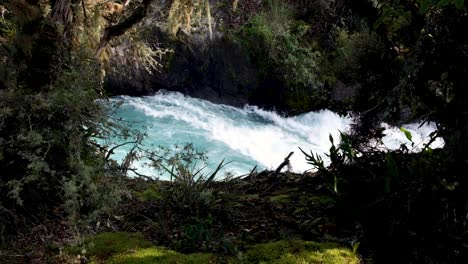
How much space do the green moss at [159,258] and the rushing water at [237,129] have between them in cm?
666

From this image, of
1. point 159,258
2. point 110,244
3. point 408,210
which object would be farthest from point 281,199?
point 110,244

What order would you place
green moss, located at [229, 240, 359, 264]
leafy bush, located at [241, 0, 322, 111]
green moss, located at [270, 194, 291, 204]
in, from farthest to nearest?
1. leafy bush, located at [241, 0, 322, 111]
2. green moss, located at [270, 194, 291, 204]
3. green moss, located at [229, 240, 359, 264]

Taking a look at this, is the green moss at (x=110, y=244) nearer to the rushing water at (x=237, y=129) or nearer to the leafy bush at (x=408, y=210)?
the leafy bush at (x=408, y=210)

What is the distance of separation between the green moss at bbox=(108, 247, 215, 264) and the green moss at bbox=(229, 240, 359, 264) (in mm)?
202

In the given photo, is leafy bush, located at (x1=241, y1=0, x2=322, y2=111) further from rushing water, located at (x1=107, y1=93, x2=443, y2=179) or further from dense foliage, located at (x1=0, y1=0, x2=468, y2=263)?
dense foliage, located at (x1=0, y1=0, x2=468, y2=263)

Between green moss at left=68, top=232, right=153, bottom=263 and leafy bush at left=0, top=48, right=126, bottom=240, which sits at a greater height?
leafy bush at left=0, top=48, right=126, bottom=240

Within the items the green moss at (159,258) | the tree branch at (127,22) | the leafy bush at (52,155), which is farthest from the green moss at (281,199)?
the tree branch at (127,22)

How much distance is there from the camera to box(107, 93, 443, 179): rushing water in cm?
1059

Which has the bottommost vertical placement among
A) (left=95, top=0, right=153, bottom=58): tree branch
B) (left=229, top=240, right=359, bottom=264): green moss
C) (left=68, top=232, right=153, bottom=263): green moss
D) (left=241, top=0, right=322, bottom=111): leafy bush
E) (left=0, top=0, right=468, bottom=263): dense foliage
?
(left=68, top=232, right=153, bottom=263): green moss

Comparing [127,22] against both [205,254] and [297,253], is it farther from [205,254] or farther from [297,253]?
[297,253]

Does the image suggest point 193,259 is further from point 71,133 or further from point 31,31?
point 31,31

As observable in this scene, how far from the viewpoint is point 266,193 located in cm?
466

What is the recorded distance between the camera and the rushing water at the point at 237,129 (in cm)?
1059

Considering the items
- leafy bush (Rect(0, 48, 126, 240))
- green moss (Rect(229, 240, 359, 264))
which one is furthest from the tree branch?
green moss (Rect(229, 240, 359, 264))
